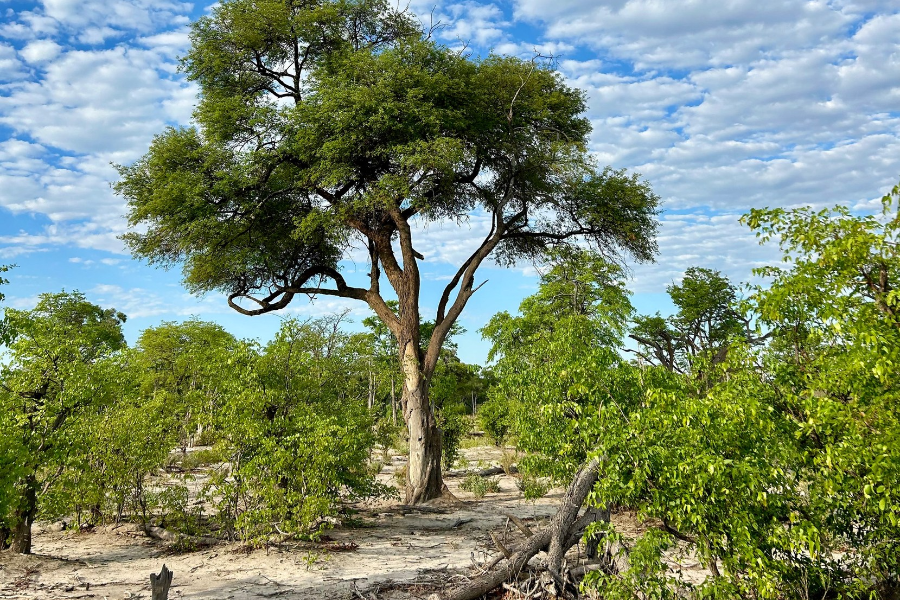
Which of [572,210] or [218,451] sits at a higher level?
[572,210]

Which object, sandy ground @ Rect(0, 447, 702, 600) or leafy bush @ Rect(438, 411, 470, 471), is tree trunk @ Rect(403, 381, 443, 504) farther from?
sandy ground @ Rect(0, 447, 702, 600)

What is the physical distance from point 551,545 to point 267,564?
5321mm

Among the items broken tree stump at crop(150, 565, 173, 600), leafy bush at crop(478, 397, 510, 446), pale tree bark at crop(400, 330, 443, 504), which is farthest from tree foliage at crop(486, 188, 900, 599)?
pale tree bark at crop(400, 330, 443, 504)

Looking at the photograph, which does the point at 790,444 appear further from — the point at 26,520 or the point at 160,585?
the point at 26,520

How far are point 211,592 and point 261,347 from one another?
4851 millimetres

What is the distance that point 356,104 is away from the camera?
17.2 meters

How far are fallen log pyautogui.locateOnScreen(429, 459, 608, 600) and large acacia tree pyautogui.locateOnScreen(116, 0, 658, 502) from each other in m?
9.79

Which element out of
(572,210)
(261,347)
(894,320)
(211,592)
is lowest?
(211,592)

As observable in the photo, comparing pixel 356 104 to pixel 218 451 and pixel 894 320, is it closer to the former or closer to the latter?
pixel 218 451

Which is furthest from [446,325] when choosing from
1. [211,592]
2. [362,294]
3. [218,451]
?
[211,592]

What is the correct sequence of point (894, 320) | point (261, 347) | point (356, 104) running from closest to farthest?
point (894, 320)
point (261, 347)
point (356, 104)

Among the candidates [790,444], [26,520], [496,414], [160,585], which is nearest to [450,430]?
[496,414]

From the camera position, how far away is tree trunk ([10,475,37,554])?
36.4 ft

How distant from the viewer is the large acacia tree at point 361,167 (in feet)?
58.2
